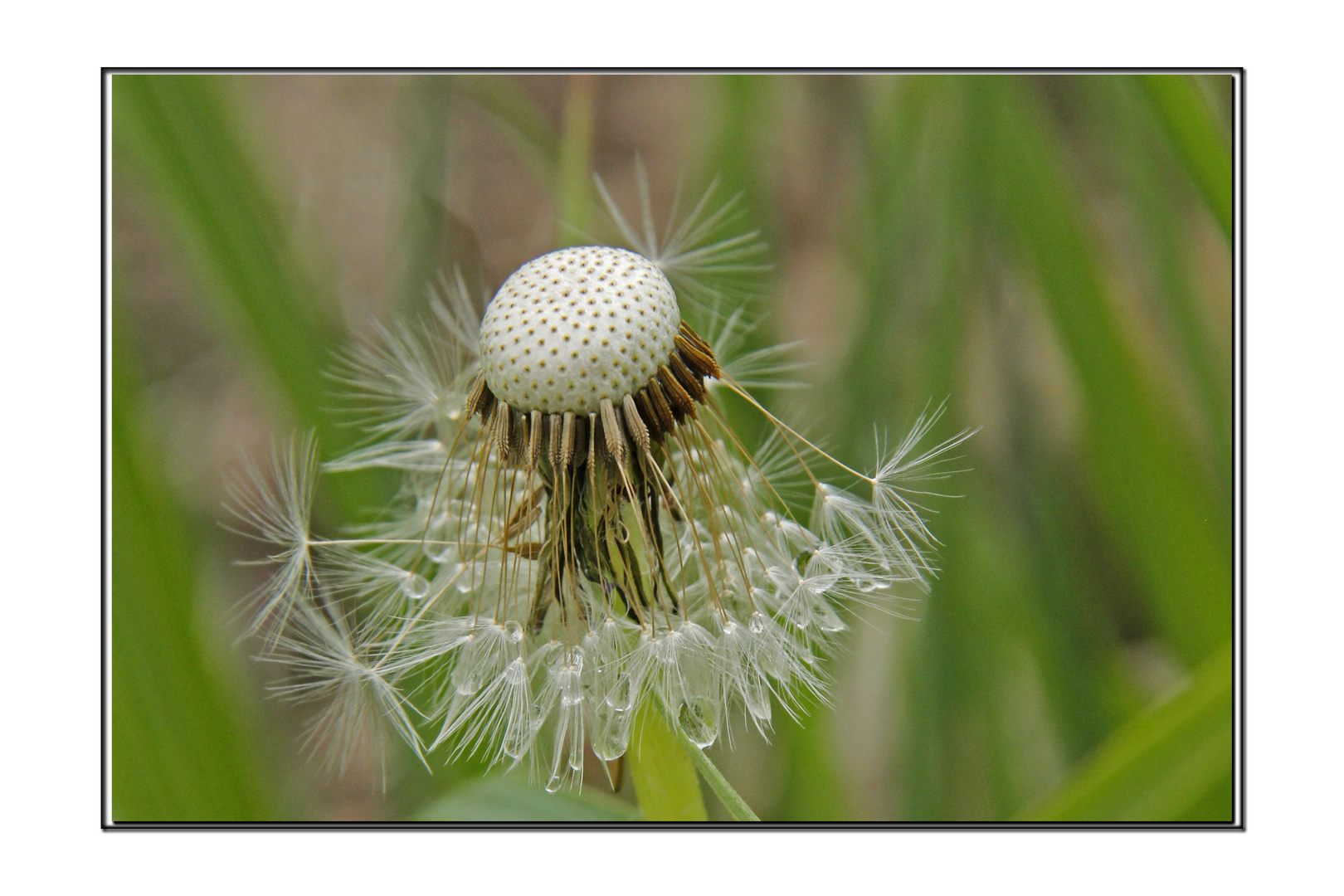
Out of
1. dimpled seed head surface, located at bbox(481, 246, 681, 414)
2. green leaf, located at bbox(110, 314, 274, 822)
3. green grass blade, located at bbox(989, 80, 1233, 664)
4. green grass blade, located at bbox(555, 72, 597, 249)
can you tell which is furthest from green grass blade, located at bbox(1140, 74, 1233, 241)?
green leaf, located at bbox(110, 314, 274, 822)

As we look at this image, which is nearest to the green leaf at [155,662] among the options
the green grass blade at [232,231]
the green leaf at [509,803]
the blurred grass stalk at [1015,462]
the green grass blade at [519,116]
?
the green grass blade at [232,231]

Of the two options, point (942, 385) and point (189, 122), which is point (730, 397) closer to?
point (942, 385)

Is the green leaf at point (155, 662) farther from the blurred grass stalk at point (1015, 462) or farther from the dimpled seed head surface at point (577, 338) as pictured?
the blurred grass stalk at point (1015, 462)

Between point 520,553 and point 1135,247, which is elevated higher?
point 1135,247

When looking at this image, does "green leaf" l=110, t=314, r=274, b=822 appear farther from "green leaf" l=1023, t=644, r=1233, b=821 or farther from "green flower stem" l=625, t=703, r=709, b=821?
"green leaf" l=1023, t=644, r=1233, b=821

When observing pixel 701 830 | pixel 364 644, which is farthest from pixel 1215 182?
pixel 364 644

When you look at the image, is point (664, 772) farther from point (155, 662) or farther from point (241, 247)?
point (241, 247)

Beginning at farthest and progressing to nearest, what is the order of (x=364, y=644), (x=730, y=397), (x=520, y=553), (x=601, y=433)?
1. (x=730, y=397)
2. (x=364, y=644)
3. (x=520, y=553)
4. (x=601, y=433)
